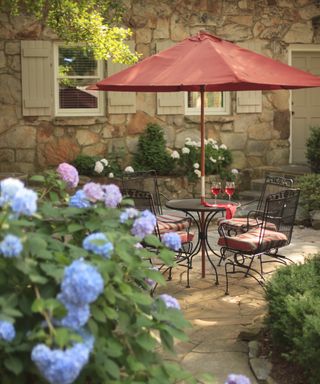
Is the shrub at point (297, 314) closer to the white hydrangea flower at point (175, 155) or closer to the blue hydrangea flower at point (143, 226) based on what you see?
the blue hydrangea flower at point (143, 226)

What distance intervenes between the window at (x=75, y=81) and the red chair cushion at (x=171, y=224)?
437cm

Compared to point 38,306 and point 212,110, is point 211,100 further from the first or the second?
point 38,306

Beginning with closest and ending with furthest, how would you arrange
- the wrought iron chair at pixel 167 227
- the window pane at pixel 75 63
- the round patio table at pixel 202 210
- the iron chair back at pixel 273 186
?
the wrought iron chair at pixel 167 227 → the round patio table at pixel 202 210 → the iron chair back at pixel 273 186 → the window pane at pixel 75 63

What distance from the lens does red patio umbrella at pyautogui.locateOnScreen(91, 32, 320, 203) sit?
4469 mm

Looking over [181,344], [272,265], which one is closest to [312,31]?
[272,265]

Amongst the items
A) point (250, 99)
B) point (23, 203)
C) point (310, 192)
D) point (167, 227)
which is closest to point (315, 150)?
point (310, 192)

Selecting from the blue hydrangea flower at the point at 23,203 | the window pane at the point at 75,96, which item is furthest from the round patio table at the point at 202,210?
the window pane at the point at 75,96

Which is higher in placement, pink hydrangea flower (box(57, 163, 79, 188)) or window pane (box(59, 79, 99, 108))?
window pane (box(59, 79, 99, 108))

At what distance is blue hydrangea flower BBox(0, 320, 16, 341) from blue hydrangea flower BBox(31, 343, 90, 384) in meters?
0.13

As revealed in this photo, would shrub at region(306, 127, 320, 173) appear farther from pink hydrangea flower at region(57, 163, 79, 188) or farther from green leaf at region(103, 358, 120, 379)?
green leaf at region(103, 358, 120, 379)

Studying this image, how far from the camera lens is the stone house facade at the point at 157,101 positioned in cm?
917

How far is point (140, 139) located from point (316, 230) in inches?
128

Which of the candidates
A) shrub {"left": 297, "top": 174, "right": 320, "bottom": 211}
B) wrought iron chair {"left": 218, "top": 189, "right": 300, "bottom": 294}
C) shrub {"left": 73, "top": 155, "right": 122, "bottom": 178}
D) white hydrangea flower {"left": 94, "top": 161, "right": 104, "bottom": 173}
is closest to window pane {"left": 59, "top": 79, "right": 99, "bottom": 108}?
shrub {"left": 73, "top": 155, "right": 122, "bottom": 178}

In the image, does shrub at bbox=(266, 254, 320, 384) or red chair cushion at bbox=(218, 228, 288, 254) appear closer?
shrub at bbox=(266, 254, 320, 384)
